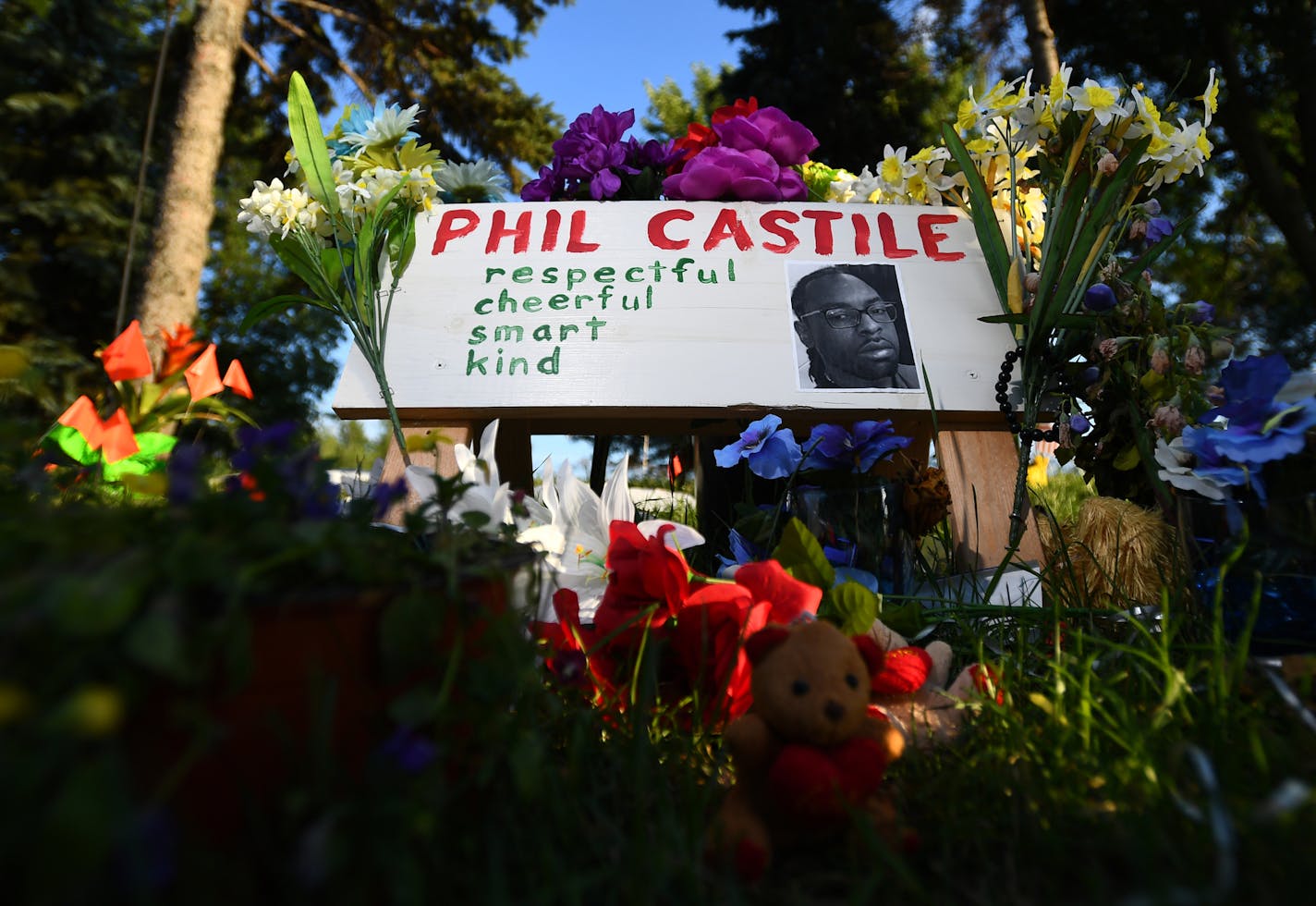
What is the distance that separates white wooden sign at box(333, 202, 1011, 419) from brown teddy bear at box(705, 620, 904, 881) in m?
0.92

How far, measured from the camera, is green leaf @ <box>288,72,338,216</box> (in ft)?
5.55

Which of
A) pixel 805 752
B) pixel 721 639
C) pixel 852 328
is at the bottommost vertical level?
pixel 805 752

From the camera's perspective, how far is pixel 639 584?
981mm

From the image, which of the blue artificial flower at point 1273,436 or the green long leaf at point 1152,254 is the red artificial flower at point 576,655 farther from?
the green long leaf at point 1152,254

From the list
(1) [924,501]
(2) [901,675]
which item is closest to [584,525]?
(2) [901,675]

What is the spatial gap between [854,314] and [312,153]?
1.15m

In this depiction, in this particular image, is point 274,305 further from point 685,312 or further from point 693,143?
point 693,143

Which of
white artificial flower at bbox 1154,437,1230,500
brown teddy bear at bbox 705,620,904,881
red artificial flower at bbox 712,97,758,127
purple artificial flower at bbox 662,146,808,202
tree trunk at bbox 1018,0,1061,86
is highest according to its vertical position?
tree trunk at bbox 1018,0,1061,86

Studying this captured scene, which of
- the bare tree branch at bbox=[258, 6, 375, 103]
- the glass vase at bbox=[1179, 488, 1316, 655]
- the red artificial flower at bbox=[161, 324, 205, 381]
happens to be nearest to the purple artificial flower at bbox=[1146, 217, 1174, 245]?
the glass vase at bbox=[1179, 488, 1316, 655]

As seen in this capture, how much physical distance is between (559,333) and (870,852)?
1.21 m

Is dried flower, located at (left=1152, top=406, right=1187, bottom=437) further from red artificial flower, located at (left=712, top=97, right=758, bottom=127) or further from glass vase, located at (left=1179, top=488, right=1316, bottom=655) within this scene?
red artificial flower, located at (left=712, top=97, right=758, bottom=127)

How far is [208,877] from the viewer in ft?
1.36

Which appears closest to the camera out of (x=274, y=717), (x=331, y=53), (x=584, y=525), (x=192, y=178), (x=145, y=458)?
(x=274, y=717)

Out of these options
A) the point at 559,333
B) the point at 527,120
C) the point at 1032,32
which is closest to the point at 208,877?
the point at 559,333
